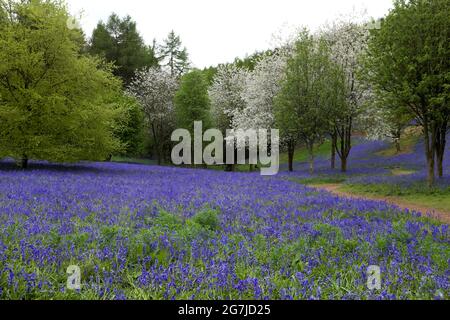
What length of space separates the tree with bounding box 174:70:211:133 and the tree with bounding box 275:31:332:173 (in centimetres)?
1657

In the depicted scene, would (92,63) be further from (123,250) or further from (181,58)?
(181,58)

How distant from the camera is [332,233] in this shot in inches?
277

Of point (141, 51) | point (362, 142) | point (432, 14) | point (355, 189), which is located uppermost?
point (141, 51)

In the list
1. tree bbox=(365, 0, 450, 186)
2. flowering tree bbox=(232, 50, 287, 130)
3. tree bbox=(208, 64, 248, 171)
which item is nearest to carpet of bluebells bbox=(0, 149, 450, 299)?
tree bbox=(365, 0, 450, 186)

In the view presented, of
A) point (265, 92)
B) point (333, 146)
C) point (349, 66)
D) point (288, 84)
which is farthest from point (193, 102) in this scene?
point (349, 66)

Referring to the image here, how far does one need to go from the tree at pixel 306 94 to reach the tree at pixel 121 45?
43995mm

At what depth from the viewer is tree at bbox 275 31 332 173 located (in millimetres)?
31297

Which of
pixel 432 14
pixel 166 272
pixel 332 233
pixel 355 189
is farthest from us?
pixel 355 189

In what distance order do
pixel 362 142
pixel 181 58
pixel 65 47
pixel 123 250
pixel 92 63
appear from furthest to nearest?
pixel 181 58 → pixel 362 142 → pixel 92 63 → pixel 65 47 → pixel 123 250

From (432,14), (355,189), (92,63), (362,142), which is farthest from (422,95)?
(362,142)

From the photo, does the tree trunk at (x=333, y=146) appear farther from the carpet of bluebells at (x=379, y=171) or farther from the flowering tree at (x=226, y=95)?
the flowering tree at (x=226, y=95)

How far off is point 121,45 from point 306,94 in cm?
5007

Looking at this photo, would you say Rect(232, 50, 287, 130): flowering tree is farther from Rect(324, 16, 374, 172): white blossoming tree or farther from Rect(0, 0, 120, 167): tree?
Rect(0, 0, 120, 167): tree

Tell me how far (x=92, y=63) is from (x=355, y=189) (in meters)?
18.0
